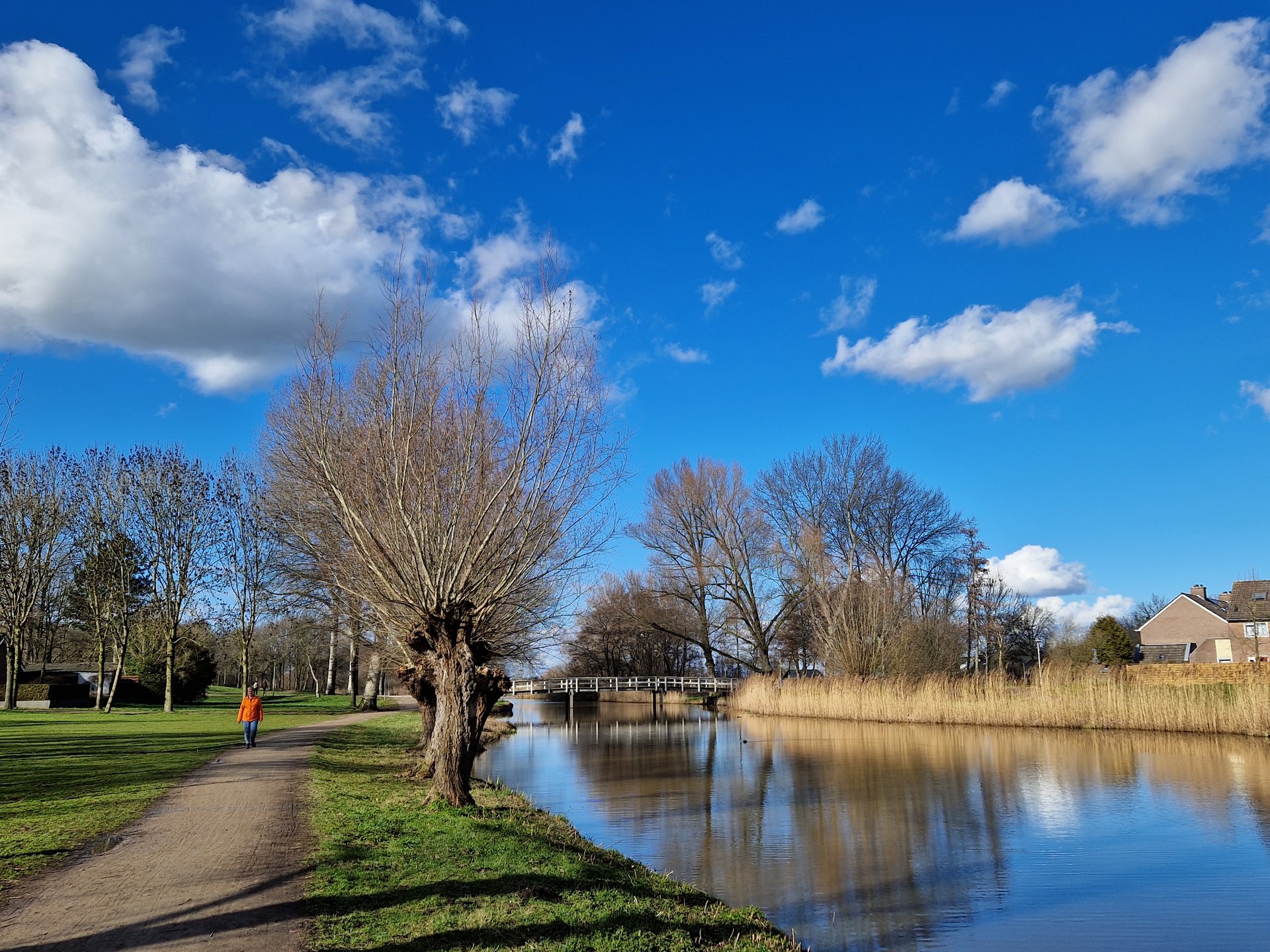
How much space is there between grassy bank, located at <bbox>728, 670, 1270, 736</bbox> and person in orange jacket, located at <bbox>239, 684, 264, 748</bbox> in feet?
73.9

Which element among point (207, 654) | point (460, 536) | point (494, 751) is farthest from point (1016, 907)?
point (207, 654)

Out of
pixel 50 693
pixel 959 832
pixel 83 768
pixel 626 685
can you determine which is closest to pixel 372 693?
pixel 50 693

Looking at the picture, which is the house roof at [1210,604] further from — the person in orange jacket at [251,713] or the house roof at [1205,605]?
the person in orange jacket at [251,713]

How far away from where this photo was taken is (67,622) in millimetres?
48188

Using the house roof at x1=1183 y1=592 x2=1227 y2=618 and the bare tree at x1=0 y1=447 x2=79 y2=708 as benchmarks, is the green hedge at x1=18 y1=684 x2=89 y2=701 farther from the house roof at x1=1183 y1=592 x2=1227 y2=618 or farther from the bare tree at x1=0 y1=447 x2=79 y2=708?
the house roof at x1=1183 y1=592 x2=1227 y2=618

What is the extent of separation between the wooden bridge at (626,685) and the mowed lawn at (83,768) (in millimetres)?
24318

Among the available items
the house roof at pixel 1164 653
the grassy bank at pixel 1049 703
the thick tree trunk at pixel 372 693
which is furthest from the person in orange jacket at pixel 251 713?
the house roof at pixel 1164 653

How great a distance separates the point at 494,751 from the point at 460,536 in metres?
17.2

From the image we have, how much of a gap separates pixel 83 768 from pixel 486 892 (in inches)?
416

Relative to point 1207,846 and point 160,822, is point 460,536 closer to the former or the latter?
point 160,822

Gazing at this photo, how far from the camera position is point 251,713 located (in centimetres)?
1844

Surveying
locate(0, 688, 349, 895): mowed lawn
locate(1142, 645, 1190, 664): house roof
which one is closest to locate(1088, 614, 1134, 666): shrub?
locate(1142, 645, 1190, 664): house roof

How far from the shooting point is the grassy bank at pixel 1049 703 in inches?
936

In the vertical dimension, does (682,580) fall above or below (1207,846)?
above
